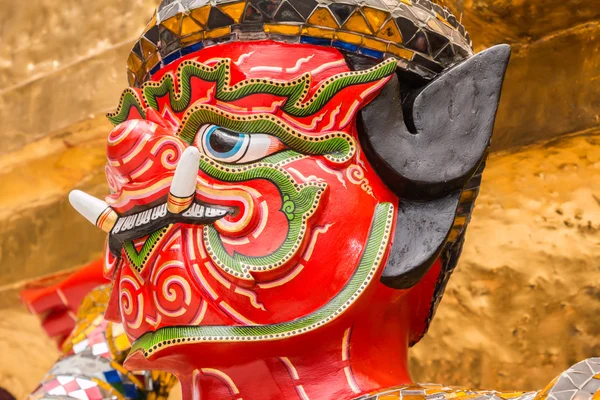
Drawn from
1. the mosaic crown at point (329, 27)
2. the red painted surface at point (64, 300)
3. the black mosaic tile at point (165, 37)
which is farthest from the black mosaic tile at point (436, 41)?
the red painted surface at point (64, 300)

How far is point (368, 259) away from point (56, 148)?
56.7 inches

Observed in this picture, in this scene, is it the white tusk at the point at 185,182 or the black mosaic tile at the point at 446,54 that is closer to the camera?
the white tusk at the point at 185,182

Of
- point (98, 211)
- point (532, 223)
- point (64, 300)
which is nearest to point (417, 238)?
point (98, 211)

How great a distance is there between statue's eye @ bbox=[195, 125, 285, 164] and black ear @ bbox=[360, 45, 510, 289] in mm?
140

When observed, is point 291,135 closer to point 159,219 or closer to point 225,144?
point 225,144

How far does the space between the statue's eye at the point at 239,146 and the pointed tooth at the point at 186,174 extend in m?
0.06

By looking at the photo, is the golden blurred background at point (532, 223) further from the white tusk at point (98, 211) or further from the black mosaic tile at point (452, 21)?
the white tusk at point (98, 211)

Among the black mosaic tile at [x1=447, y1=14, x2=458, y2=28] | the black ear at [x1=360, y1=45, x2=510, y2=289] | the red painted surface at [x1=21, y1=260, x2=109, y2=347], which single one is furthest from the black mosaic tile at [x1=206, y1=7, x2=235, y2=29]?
the red painted surface at [x1=21, y1=260, x2=109, y2=347]

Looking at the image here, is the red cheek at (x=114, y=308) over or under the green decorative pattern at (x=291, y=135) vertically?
under

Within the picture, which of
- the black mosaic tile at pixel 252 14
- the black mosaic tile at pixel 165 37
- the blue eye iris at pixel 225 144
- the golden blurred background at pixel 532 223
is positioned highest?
the black mosaic tile at pixel 165 37

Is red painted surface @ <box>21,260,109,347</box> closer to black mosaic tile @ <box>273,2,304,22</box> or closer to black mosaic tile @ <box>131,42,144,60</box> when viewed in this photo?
black mosaic tile @ <box>131,42,144,60</box>

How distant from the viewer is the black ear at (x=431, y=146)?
5.52 feet

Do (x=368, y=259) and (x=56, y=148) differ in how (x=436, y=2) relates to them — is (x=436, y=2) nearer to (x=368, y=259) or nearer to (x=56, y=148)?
(x=368, y=259)

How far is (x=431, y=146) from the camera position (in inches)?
66.9
